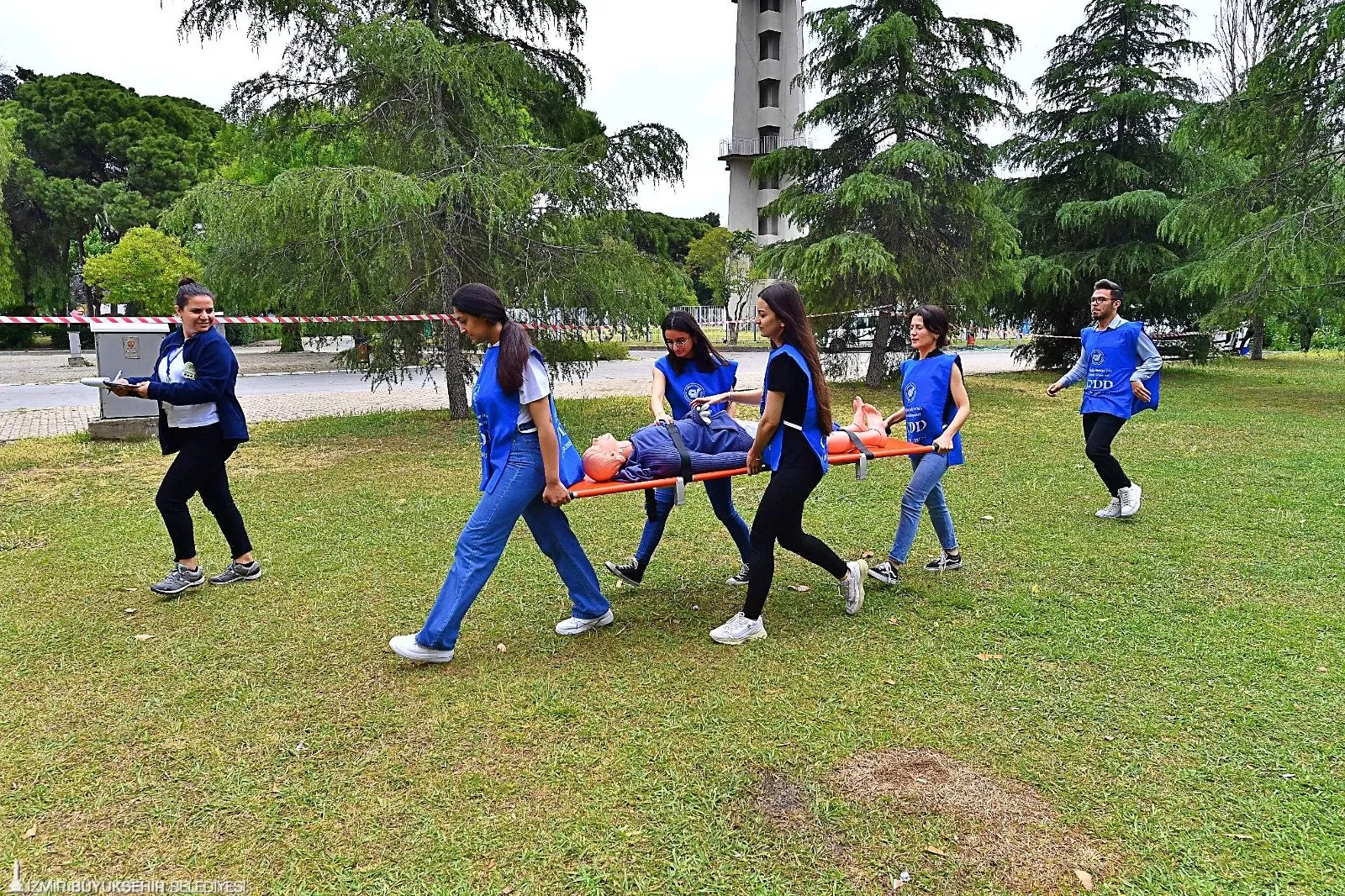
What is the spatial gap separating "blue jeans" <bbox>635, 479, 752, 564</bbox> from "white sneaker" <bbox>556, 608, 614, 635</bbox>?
2.19 ft

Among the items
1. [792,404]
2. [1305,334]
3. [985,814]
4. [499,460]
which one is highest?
[1305,334]

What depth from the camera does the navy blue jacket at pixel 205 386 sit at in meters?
4.76

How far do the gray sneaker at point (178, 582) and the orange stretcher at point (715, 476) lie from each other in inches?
100

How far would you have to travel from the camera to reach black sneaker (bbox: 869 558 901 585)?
17.0ft

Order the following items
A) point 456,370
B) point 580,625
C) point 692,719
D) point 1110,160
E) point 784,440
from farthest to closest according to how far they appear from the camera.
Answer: point 1110,160, point 456,370, point 580,625, point 784,440, point 692,719

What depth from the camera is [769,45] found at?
46.3m

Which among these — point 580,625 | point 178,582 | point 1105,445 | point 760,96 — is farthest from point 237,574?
point 760,96

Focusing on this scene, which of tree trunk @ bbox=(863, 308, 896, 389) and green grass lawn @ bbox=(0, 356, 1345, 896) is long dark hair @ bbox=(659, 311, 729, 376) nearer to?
green grass lawn @ bbox=(0, 356, 1345, 896)

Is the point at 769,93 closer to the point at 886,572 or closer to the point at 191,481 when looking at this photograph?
the point at 886,572

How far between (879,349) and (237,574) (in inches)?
609

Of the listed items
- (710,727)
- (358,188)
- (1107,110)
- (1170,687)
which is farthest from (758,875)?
(1107,110)

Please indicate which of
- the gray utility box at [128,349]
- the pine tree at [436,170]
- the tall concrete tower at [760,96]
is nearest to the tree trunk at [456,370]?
the pine tree at [436,170]

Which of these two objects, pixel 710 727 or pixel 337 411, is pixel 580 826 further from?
pixel 337 411

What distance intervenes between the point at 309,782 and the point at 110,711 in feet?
3.99
